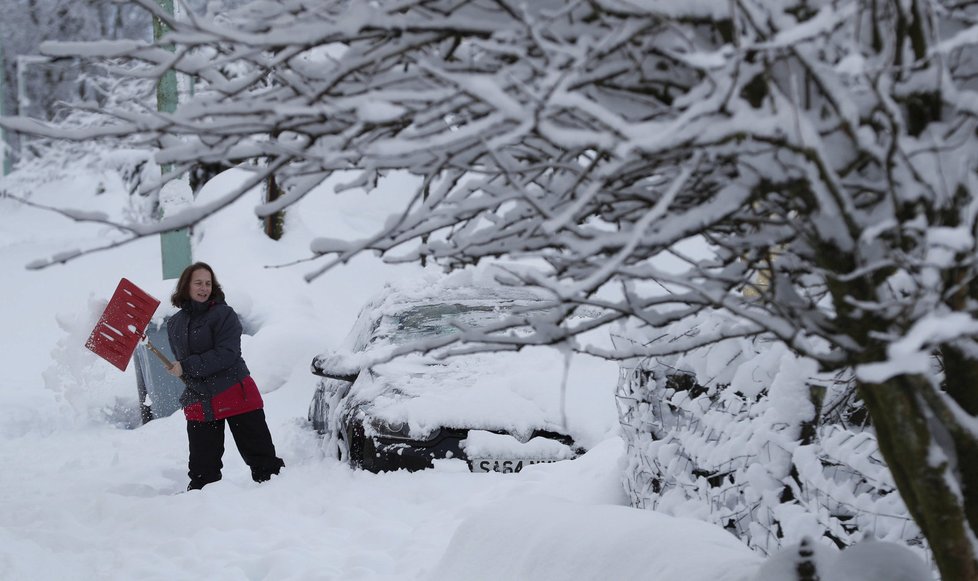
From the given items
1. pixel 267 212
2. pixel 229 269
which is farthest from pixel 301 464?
pixel 229 269

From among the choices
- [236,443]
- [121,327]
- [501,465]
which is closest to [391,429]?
[501,465]

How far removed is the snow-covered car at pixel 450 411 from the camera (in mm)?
6348

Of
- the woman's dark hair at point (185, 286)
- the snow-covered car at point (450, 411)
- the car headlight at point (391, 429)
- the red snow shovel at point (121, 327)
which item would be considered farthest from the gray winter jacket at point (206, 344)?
the car headlight at point (391, 429)

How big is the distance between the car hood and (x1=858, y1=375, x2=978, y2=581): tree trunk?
4.03m

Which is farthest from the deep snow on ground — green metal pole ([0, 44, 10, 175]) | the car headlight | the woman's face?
green metal pole ([0, 44, 10, 175])

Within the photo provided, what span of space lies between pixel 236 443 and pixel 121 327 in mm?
1389

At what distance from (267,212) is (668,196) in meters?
0.95

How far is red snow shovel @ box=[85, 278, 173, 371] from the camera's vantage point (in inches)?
297

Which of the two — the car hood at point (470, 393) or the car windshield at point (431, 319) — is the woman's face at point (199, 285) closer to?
the car hood at point (470, 393)

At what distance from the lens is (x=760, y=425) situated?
3531 millimetres

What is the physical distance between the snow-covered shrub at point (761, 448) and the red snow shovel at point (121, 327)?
4.32 meters

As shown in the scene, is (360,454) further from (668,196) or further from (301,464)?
(668,196)

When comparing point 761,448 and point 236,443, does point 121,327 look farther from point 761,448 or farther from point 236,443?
point 761,448

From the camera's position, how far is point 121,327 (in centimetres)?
759
